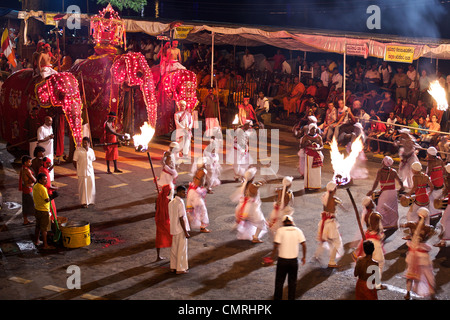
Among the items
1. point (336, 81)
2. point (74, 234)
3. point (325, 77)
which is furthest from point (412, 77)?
point (74, 234)

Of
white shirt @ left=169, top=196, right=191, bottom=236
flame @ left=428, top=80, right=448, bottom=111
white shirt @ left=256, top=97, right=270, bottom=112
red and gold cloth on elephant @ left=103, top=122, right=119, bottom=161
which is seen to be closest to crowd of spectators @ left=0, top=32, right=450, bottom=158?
flame @ left=428, top=80, right=448, bottom=111

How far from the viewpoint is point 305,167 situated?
1516cm

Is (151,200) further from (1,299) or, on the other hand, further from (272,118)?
(272,118)

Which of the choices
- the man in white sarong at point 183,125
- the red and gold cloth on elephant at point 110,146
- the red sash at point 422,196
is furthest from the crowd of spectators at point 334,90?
the red and gold cloth on elephant at point 110,146

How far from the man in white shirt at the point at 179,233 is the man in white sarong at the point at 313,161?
19.1 feet

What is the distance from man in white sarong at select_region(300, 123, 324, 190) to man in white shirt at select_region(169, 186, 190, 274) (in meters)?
5.82

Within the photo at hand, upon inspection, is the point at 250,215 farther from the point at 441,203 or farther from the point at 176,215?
the point at 441,203

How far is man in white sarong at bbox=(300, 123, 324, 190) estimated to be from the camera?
594 inches

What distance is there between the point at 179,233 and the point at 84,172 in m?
4.33

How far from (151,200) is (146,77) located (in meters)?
5.77

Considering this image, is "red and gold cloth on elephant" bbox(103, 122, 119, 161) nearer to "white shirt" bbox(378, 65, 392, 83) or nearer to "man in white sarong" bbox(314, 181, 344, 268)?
"man in white sarong" bbox(314, 181, 344, 268)

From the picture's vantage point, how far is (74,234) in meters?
10.9

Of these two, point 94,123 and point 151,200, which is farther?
point 94,123

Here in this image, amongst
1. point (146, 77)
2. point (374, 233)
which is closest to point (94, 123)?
point (146, 77)
